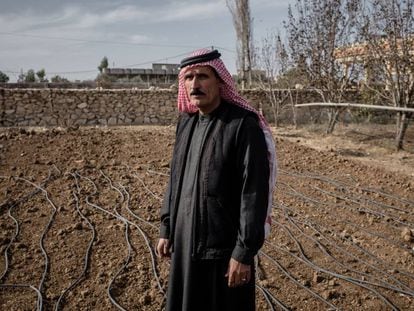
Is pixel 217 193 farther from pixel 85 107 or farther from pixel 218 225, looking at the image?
pixel 85 107

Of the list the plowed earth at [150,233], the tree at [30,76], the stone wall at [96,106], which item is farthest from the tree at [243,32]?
the tree at [30,76]

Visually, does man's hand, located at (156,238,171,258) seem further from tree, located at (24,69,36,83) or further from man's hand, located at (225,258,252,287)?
tree, located at (24,69,36,83)

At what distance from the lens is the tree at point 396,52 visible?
7.37 meters

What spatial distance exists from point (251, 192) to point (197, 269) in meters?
0.44

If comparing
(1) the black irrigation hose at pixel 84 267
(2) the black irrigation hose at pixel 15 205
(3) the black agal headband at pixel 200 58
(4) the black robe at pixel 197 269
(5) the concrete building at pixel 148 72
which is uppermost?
(5) the concrete building at pixel 148 72

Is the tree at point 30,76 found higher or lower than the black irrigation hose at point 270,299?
higher

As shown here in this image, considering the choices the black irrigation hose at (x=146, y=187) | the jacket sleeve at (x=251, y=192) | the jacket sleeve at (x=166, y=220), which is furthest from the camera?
the black irrigation hose at (x=146, y=187)

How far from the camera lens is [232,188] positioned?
1.64 m

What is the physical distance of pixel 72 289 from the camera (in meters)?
2.83

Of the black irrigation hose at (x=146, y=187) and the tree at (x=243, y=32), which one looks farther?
the tree at (x=243, y=32)

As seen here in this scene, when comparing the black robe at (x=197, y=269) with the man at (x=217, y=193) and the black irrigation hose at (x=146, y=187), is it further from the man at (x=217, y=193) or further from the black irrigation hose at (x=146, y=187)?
the black irrigation hose at (x=146, y=187)

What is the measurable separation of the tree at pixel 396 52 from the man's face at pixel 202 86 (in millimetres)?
6683

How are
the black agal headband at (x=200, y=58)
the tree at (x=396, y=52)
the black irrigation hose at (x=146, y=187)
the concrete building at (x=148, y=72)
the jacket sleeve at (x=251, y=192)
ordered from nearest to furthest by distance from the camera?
the jacket sleeve at (x=251, y=192)
the black agal headband at (x=200, y=58)
the black irrigation hose at (x=146, y=187)
the tree at (x=396, y=52)
the concrete building at (x=148, y=72)

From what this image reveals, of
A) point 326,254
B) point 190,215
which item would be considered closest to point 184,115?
point 190,215
